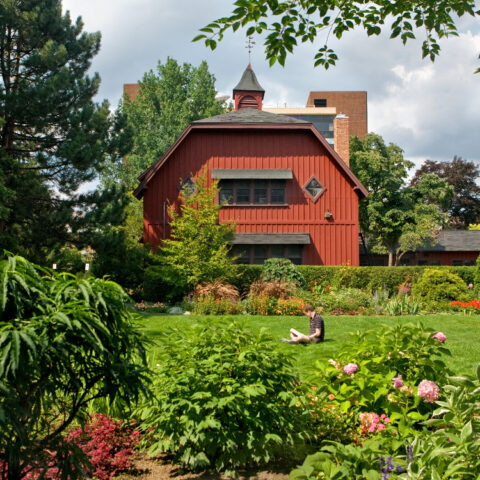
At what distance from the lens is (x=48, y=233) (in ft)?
59.6

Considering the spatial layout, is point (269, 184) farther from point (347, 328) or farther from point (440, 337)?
point (440, 337)

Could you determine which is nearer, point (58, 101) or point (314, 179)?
point (58, 101)

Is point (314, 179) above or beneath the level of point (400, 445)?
above

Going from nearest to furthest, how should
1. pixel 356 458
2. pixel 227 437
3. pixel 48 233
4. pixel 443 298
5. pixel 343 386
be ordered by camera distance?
pixel 356 458 → pixel 227 437 → pixel 343 386 → pixel 443 298 → pixel 48 233

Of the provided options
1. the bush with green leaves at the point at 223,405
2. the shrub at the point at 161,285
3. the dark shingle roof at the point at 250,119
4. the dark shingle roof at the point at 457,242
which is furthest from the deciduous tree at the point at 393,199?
the bush with green leaves at the point at 223,405

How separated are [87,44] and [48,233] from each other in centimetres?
784

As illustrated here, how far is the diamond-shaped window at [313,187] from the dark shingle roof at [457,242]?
13064 millimetres

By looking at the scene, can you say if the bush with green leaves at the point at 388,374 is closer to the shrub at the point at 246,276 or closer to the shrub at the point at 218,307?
the shrub at the point at 218,307

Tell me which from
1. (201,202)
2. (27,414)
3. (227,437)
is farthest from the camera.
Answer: (201,202)

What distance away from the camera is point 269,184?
2220 centimetres

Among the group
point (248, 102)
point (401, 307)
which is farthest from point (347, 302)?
point (248, 102)

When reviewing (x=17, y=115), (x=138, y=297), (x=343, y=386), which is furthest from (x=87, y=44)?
(x=343, y=386)

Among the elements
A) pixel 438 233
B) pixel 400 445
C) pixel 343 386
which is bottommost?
pixel 400 445

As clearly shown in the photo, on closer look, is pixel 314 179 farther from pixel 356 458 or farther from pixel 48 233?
pixel 356 458
